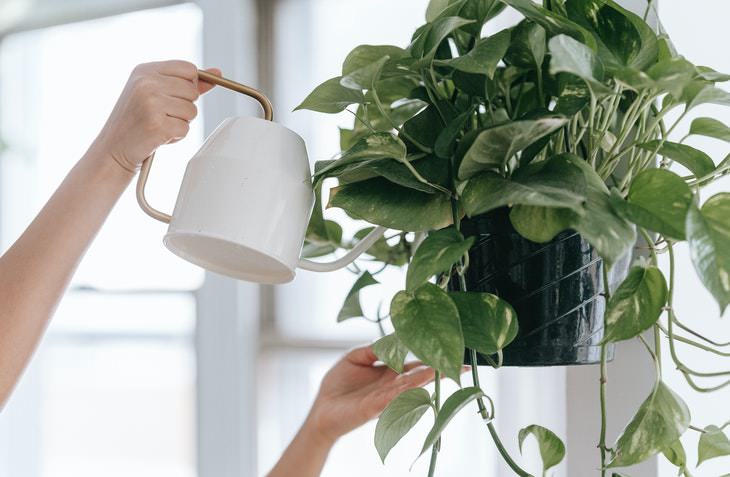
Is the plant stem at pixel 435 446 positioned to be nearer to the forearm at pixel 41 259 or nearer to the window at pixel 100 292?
the forearm at pixel 41 259

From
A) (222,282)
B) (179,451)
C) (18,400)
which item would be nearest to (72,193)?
(222,282)

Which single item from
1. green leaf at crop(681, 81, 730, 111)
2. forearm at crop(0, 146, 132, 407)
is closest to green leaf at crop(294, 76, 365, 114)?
green leaf at crop(681, 81, 730, 111)

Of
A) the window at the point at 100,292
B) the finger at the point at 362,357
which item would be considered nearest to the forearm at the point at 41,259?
the finger at the point at 362,357

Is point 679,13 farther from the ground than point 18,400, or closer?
farther from the ground

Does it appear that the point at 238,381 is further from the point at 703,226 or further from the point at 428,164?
the point at 703,226

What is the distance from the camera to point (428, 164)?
52cm

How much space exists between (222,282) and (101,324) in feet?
1.65

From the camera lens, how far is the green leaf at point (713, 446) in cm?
57

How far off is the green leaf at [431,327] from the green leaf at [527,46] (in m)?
0.18

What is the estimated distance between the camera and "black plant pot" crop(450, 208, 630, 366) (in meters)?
0.54

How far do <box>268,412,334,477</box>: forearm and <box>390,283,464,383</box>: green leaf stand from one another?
56cm

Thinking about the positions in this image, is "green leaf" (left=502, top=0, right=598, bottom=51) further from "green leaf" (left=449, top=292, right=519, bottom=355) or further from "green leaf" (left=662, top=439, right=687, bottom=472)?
"green leaf" (left=662, top=439, right=687, bottom=472)

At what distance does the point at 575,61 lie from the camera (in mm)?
387

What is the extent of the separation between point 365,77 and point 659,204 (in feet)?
0.65
